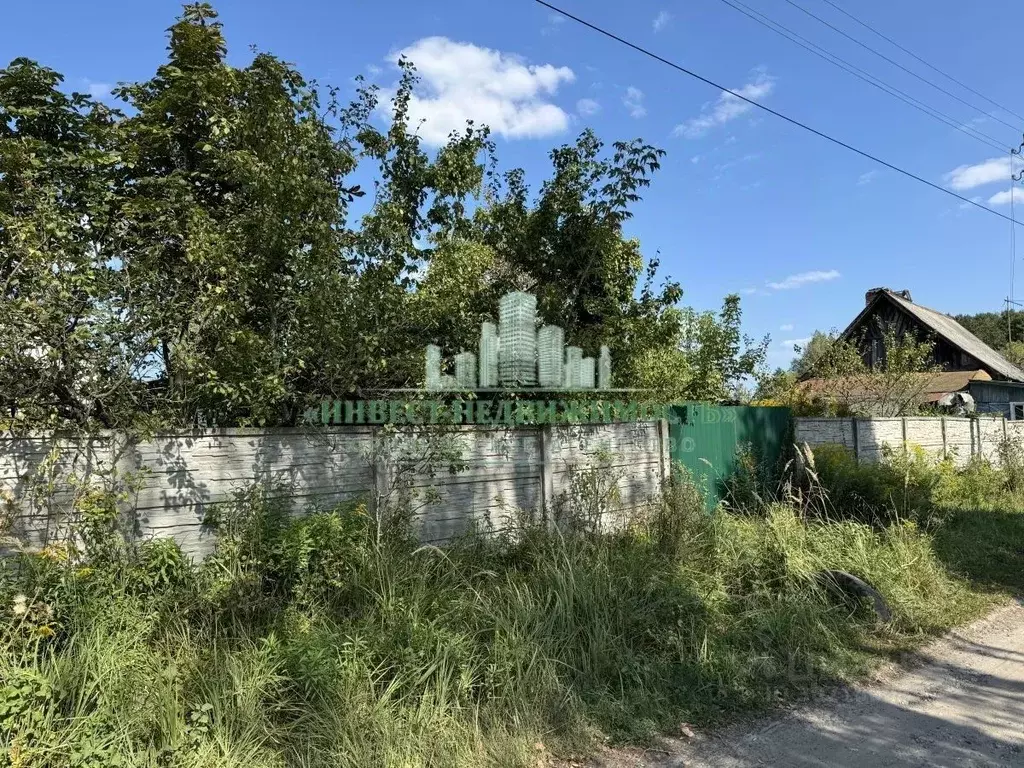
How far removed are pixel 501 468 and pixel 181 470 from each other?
2848 millimetres

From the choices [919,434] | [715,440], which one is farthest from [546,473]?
[919,434]

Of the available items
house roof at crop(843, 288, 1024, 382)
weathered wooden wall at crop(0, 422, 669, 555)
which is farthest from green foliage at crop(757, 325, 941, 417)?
house roof at crop(843, 288, 1024, 382)

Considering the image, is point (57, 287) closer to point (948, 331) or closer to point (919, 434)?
point (919, 434)

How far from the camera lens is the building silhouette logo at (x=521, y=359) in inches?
269

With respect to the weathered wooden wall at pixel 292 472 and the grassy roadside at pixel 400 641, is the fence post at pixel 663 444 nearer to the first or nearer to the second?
the weathered wooden wall at pixel 292 472

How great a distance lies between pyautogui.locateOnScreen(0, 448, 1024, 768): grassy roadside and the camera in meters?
3.05

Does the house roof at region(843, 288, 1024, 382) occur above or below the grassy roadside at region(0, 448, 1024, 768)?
above

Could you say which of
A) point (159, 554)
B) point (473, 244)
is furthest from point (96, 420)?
point (473, 244)

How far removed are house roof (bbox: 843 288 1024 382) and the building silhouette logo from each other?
2522 cm

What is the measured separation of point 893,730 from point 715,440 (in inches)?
198

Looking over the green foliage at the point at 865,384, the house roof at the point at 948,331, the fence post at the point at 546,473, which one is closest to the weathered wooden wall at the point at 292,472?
the fence post at the point at 546,473

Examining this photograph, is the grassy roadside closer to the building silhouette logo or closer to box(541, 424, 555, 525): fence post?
box(541, 424, 555, 525): fence post

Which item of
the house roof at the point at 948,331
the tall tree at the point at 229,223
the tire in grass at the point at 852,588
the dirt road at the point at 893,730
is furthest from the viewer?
the house roof at the point at 948,331

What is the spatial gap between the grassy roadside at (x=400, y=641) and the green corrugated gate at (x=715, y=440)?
2.30 metres
